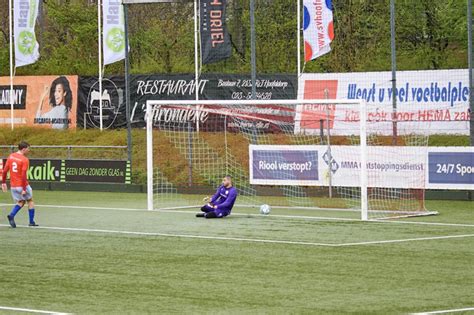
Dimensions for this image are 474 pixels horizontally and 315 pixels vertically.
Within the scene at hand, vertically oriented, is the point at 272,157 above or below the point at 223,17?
below

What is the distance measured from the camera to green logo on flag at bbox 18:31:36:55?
137 ft

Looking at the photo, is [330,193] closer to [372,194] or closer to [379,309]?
[372,194]

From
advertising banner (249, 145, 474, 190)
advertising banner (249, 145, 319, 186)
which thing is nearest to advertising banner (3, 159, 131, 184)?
advertising banner (249, 145, 319, 186)

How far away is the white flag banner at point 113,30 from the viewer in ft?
131

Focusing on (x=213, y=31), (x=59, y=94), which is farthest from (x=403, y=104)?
(x=59, y=94)

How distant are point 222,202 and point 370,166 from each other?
4743 millimetres

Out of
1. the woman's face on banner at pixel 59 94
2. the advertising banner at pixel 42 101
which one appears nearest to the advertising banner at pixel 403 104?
the advertising banner at pixel 42 101

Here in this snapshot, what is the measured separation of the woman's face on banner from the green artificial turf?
1710 cm

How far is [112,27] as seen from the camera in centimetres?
4016

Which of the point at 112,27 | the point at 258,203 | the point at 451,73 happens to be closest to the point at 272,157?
the point at 258,203

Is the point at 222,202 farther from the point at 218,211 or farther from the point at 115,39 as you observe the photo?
the point at 115,39

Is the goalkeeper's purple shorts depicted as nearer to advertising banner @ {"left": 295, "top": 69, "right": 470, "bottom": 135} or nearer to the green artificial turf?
the green artificial turf

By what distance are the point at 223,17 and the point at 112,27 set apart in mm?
5545

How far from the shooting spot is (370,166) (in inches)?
1138
